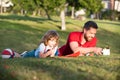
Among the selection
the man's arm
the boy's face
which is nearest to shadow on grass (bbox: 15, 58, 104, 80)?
the man's arm

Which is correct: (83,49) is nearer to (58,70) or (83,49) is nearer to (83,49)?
(83,49)

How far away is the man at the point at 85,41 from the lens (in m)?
7.93

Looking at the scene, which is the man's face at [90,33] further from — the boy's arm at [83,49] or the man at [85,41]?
the boy's arm at [83,49]

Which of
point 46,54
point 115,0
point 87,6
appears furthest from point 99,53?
point 115,0

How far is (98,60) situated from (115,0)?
92177mm

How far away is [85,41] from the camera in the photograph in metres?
8.26

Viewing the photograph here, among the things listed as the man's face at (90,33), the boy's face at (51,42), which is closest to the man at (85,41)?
the man's face at (90,33)

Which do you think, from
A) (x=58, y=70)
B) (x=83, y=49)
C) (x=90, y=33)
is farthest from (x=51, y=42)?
(x=58, y=70)

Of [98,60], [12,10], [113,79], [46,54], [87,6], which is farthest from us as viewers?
[12,10]

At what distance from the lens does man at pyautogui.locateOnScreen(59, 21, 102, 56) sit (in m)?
7.93

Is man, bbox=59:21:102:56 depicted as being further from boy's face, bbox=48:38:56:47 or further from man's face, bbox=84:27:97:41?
boy's face, bbox=48:38:56:47

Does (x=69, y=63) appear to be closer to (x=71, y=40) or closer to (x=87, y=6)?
(x=71, y=40)

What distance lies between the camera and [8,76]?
18.0 feet

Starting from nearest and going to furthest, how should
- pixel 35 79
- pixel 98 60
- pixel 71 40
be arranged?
1. pixel 35 79
2. pixel 98 60
3. pixel 71 40
